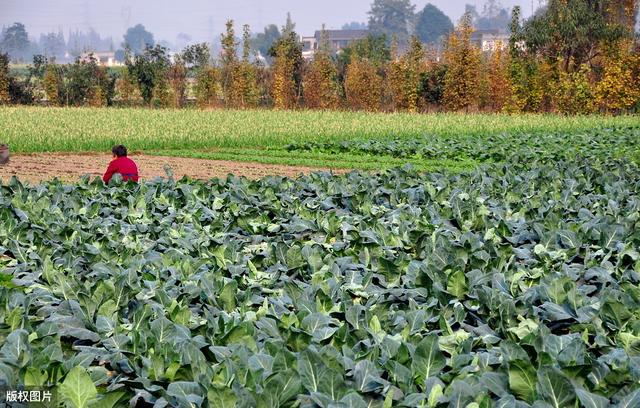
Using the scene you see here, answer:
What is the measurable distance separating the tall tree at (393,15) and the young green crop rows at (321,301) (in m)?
183

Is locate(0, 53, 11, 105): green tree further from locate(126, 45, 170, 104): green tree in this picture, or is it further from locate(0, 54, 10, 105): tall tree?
locate(126, 45, 170, 104): green tree

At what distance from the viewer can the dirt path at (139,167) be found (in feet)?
61.6

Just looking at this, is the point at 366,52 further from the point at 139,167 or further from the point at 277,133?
the point at 139,167

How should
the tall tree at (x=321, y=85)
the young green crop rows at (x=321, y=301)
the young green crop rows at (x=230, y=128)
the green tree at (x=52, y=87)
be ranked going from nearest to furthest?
the young green crop rows at (x=321, y=301), the young green crop rows at (x=230, y=128), the tall tree at (x=321, y=85), the green tree at (x=52, y=87)

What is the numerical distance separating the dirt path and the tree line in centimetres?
2815

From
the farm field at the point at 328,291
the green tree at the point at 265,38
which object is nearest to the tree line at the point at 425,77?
the farm field at the point at 328,291

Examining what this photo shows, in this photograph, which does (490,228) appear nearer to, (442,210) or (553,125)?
(442,210)

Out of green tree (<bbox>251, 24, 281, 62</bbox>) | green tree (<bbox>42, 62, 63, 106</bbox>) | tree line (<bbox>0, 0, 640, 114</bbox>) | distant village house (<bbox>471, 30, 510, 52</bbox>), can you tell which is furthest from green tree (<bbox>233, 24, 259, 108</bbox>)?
green tree (<bbox>251, 24, 281, 62</bbox>)

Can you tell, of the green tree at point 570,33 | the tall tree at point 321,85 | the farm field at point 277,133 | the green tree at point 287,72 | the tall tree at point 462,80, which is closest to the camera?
the farm field at point 277,133

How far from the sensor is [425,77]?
49.9m

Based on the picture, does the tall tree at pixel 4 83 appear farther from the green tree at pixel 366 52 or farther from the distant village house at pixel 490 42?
the distant village house at pixel 490 42

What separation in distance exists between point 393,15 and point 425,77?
147 metres

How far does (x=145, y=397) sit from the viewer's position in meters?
4.38

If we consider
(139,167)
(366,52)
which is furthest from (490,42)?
(139,167)
